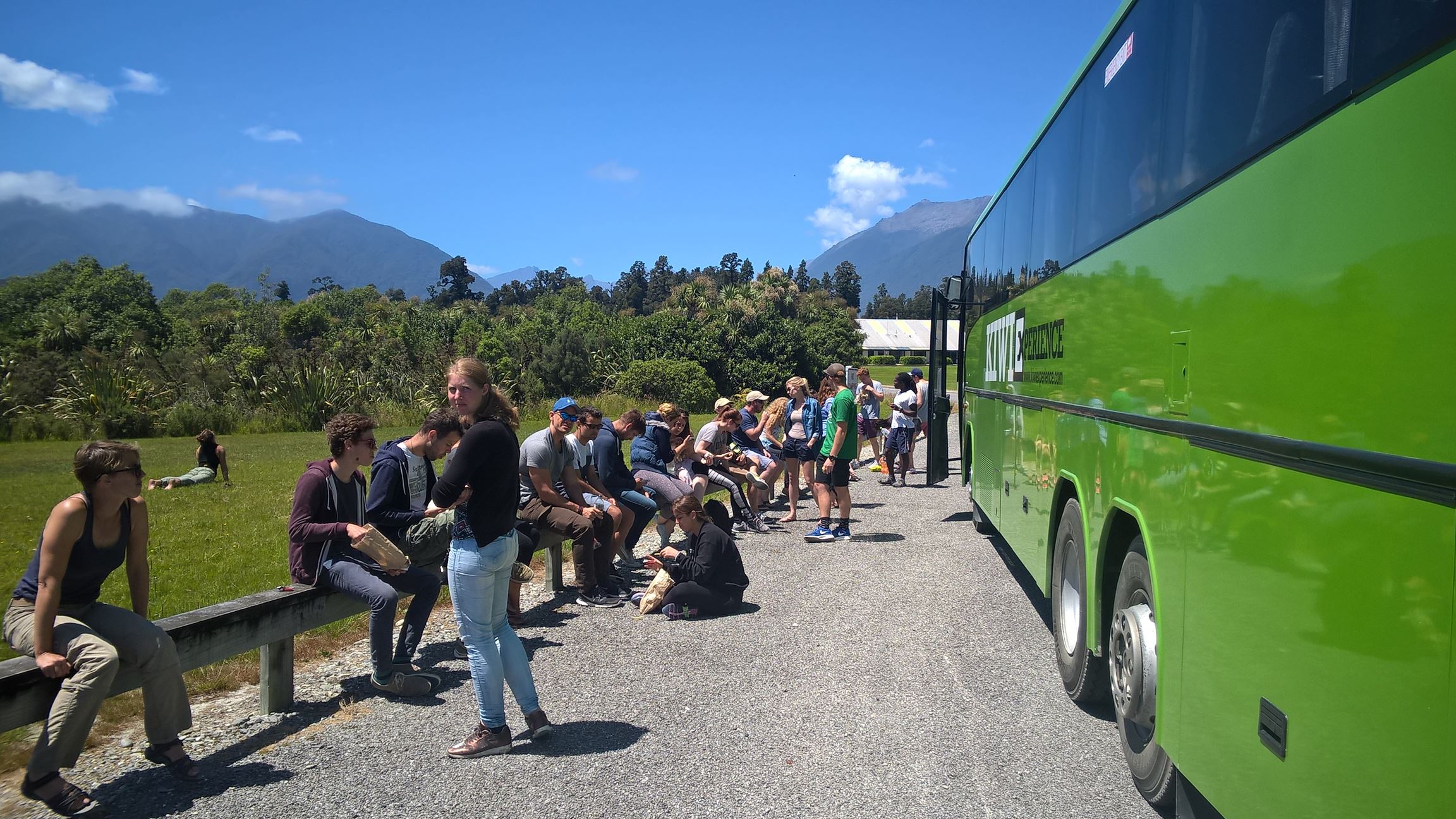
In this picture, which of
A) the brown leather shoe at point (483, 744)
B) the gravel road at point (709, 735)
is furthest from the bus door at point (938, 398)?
the brown leather shoe at point (483, 744)

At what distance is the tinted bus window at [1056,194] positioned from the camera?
20.3ft

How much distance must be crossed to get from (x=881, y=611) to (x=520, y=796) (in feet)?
13.3

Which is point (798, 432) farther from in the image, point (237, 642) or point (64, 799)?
point (64, 799)

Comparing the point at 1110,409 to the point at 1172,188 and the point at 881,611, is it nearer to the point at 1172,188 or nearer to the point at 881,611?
the point at 1172,188

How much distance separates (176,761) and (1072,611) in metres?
4.73

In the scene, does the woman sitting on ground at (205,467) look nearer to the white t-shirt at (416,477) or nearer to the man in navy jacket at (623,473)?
the man in navy jacket at (623,473)

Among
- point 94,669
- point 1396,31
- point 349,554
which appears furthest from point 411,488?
point 1396,31

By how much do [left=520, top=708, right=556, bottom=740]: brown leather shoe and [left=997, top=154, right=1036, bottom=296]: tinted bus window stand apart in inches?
187

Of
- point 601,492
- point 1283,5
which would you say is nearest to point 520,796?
point 1283,5

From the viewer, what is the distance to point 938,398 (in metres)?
13.6

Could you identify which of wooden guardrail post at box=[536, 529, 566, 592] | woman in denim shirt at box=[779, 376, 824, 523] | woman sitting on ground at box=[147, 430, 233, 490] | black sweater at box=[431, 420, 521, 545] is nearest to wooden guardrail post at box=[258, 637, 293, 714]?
black sweater at box=[431, 420, 521, 545]

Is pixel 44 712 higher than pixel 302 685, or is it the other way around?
pixel 44 712

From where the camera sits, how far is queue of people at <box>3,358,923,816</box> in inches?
174

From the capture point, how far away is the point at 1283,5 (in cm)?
299
